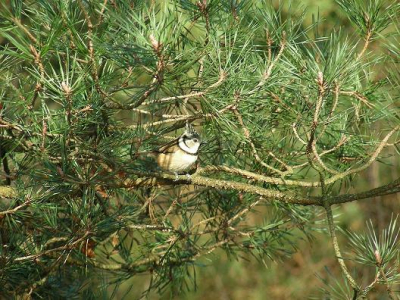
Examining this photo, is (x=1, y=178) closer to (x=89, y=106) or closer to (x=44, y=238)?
(x=44, y=238)

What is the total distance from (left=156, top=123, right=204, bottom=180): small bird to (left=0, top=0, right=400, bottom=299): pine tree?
63 mm

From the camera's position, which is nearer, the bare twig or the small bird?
the bare twig

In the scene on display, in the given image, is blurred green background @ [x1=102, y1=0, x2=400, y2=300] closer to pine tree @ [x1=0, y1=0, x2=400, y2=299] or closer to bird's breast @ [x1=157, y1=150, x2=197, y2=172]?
bird's breast @ [x1=157, y1=150, x2=197, y2=172]

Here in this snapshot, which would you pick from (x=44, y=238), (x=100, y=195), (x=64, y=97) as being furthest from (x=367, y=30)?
(x=44, y=238)

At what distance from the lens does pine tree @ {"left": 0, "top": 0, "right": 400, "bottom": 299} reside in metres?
1.57

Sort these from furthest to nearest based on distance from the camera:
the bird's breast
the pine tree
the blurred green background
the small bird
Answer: the blurred green background
the bird's breast
the small bird
the pine tree

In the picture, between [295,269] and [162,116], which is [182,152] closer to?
[162,116]

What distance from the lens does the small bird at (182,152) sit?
2.12 meters

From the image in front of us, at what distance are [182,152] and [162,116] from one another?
2.63 feet

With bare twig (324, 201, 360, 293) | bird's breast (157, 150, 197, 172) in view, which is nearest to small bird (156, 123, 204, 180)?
bird's breast (157, 150, 197, 172)

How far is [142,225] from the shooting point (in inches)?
81.3

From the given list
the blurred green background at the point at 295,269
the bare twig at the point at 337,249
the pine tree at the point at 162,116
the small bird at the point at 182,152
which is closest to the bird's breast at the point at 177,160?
the small bird at the point at 182,152

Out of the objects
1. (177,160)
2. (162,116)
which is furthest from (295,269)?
(162,116)

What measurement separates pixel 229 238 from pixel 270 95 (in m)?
0.61
